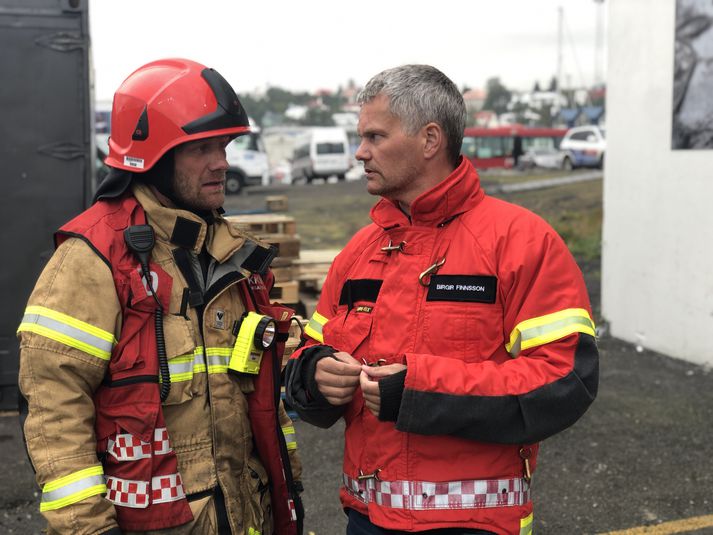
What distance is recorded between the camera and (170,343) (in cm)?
224

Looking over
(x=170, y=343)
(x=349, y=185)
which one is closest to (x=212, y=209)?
(x=170, y=343)

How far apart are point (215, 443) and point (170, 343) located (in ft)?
1.09

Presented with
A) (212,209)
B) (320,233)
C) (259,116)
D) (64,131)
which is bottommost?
(320,233)

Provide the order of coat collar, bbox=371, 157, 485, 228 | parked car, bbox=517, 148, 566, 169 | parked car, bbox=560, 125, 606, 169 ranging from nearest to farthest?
1. coat collar, bbox=371, 157, 485, 228
2. parked car, bbox=560, 125, 606, 169
3. parked car, bbox=517, 148, 566, 169

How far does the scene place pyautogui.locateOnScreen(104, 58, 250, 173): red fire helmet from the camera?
2355 mm

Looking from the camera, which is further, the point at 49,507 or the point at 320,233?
the point at 320,233

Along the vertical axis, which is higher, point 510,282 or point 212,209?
point 212,209

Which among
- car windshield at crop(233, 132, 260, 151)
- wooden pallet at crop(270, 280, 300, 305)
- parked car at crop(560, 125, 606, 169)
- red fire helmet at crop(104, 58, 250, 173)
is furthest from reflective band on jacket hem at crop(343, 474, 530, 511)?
parked car at crop(560, 125, 606, 169)

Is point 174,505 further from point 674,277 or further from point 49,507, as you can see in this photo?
point 674,277

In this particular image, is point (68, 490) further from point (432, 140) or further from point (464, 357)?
point (432, 140)

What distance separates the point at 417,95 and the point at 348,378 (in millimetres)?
837

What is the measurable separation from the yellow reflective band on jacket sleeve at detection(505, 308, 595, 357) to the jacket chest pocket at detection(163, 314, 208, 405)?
920mm

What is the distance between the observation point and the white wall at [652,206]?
7039 millimetres

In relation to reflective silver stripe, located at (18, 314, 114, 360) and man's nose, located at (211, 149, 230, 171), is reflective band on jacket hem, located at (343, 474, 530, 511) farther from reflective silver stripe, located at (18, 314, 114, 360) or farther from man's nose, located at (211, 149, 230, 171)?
man's nose, located at (211, 149, 230, 171)
